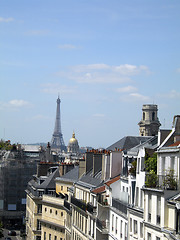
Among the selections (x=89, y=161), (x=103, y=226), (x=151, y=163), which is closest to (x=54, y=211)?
(x=89, y=161)

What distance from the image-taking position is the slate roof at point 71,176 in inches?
2657

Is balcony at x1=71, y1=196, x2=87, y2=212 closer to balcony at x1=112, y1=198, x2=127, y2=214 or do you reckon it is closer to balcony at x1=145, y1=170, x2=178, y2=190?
balcony at x1=112, y1=198, x2=127, y2=214

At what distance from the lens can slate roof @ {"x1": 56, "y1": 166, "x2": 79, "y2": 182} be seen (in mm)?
67494

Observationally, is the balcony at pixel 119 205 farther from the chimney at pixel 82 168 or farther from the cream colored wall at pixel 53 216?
the cream colored wall at pixel 53 216

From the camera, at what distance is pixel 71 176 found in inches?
2739

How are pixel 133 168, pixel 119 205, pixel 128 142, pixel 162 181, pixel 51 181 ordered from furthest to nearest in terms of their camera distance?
pixel 51 181, pixel 128 142, pixel 119 205, pixel 133 168, pixel 162 181

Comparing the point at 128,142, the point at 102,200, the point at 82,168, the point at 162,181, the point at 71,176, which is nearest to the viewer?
the point at 162,181

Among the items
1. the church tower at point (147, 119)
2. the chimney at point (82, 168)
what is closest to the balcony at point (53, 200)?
the chimney at point (82, 168)

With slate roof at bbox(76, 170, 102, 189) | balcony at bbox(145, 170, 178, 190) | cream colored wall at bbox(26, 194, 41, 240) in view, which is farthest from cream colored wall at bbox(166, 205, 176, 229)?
cream colored wall at bbox(26, 194, 41, 240)

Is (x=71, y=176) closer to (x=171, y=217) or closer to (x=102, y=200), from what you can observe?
(x=102, y=200)

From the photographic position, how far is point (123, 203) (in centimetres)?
3975

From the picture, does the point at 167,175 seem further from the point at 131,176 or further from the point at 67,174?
the point at 67,174

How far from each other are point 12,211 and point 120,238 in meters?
79.6

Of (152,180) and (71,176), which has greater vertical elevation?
(152,180)
